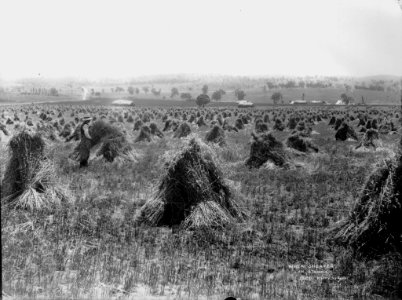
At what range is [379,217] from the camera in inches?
313

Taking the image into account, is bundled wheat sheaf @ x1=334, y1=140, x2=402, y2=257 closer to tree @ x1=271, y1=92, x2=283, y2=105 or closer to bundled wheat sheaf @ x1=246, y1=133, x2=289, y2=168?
bundled wheat sheaf @ x1=246, y1=133, x2=289, y2=168

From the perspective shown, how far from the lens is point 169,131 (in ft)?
129

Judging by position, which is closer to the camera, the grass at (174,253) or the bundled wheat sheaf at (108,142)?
the grass at (174,253)

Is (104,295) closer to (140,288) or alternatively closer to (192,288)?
(140,288)

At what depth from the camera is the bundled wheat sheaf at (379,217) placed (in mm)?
7754

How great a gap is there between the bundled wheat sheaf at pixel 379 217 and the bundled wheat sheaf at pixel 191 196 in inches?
107

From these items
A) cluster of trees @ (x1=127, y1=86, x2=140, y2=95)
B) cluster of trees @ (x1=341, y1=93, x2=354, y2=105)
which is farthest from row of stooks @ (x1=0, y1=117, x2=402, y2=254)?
cluster of trees @ (x1=341, y1=93, x2=354, y2=105)

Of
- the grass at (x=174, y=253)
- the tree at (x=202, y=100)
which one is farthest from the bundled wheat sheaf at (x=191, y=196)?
the tree at (x=202, y=100)

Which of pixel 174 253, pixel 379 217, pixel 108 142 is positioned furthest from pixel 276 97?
pixel 174 253

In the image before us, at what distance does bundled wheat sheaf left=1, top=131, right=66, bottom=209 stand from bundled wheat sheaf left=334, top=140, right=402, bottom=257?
279 inches

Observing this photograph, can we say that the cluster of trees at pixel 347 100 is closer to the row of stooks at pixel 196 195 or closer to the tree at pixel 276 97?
the tree at pixel 276 97

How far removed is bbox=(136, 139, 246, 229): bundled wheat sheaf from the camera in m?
9.63

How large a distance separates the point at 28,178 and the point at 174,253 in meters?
5.02

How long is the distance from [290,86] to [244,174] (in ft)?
554
